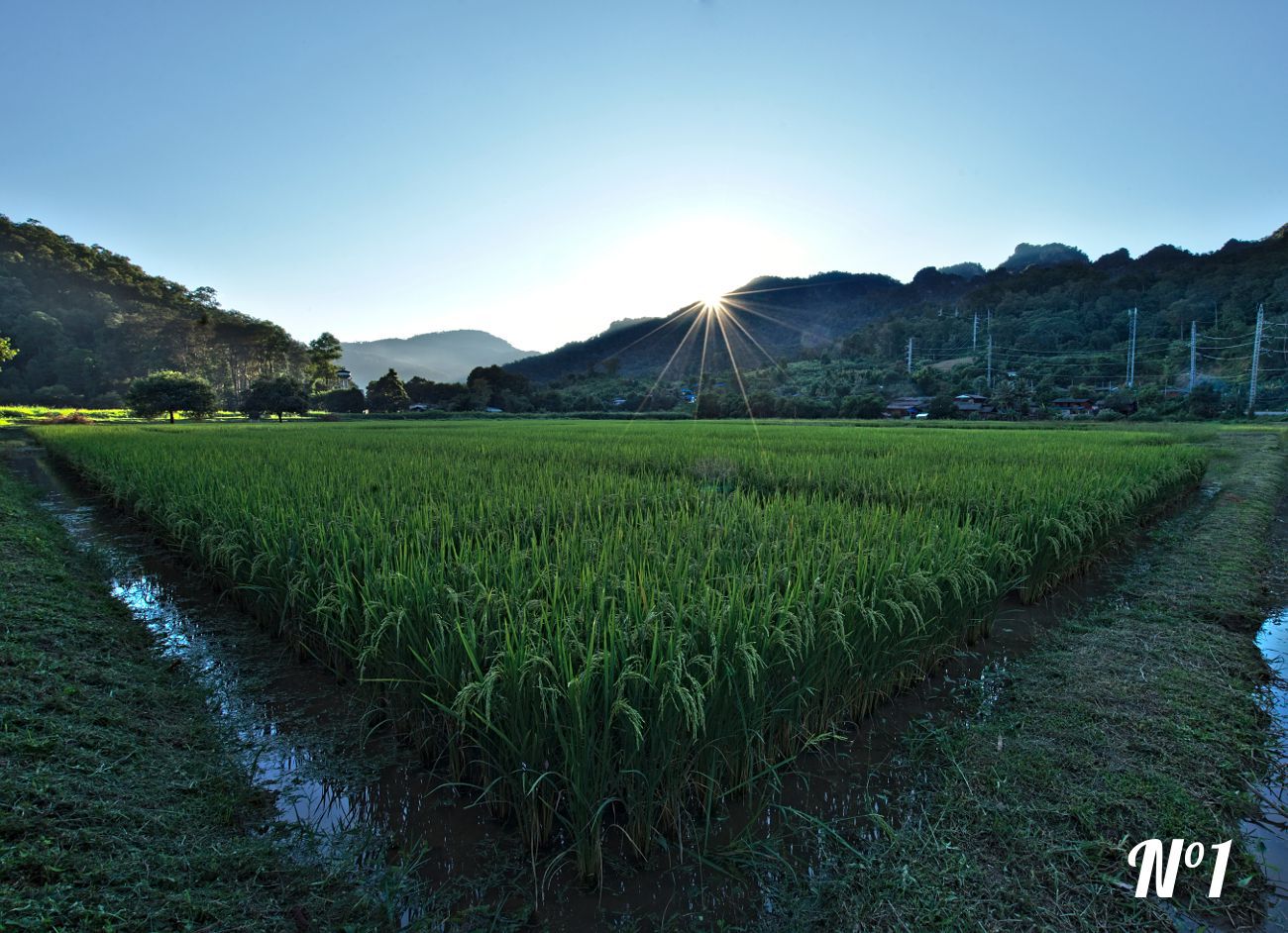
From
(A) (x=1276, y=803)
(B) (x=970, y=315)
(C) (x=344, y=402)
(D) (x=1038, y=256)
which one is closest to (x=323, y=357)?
(C) (x=344, y=402)

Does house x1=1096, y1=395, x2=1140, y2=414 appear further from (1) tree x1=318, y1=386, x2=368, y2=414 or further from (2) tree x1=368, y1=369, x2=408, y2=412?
(1) tree x1=318, y1=386, x2=368, y2=414

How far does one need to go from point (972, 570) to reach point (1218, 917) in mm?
1813

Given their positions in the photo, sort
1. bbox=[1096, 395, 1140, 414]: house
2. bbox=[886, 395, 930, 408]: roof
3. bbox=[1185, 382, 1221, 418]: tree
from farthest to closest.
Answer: bbox=[886, 395, 930, 408]: roof < bbox=[1096, 395, 1140, 414]: house < bbox=[1185, 382, 1221, 418]: tree

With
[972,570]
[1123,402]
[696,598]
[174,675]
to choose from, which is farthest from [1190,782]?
[1123,402]

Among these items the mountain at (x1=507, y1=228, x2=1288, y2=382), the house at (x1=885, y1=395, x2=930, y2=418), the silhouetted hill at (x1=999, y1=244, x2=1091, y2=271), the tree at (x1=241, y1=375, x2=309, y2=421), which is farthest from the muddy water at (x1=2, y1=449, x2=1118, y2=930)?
the silhouetted hill at (x1=999, y1=244, x2=1091, y2=271)

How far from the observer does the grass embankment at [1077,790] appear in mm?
1577

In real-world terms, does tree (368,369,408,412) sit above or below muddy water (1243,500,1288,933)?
above

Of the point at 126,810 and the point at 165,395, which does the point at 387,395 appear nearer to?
the point at 165,395

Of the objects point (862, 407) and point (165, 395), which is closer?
point (165, 395)

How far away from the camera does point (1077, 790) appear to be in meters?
2.01

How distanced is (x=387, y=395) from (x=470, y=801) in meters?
56.6

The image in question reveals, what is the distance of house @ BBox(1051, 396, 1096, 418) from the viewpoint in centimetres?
4228

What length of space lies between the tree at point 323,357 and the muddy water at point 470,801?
72.8 meters

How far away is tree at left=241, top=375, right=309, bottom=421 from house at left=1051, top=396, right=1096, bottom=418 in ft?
196
